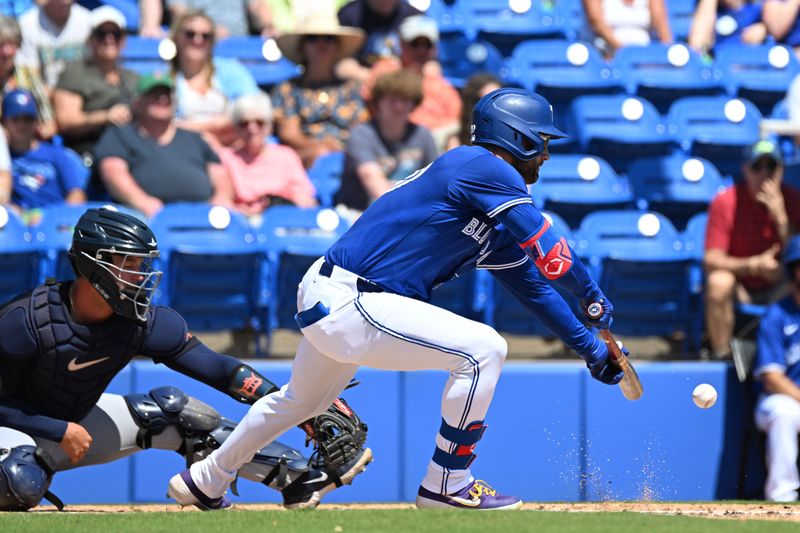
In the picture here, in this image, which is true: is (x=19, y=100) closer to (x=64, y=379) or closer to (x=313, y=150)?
(x=313, y=150)

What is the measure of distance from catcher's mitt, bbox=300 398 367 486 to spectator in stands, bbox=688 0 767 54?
6879 millimetres

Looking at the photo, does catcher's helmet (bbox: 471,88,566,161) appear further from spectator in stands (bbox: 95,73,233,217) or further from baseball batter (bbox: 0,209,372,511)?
spectator in stands (bbox: 95,73,233,217)

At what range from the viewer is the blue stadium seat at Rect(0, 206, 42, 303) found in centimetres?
736

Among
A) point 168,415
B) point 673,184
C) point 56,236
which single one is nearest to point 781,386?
point 673,184

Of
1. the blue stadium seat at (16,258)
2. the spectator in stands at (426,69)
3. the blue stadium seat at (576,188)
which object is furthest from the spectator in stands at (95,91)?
the blue stadium seat at (576,188)

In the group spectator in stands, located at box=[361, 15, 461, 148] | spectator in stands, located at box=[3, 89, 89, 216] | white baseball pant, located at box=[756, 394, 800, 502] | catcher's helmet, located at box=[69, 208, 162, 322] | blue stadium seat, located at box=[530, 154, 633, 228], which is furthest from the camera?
spectator in stands, located at box=[361, 15, 461, 148]

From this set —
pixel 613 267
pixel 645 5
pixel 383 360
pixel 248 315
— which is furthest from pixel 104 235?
pixel 645 5

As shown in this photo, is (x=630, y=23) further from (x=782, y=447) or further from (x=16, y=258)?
(x=16, y=258)

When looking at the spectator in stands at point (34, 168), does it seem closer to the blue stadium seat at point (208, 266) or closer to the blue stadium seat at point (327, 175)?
the blue stadium seat at point (208, 266)

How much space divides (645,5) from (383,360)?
6.94m

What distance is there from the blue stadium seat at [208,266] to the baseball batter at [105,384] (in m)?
1.88

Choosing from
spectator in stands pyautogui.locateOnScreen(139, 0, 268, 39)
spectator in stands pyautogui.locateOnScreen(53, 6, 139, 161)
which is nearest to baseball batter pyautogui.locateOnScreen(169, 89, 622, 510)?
spectator in stands pyautogui.locateOnScreen(53, 6, 139, 161)

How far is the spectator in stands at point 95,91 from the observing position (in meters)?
8.91

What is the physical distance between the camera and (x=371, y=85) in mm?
8898
